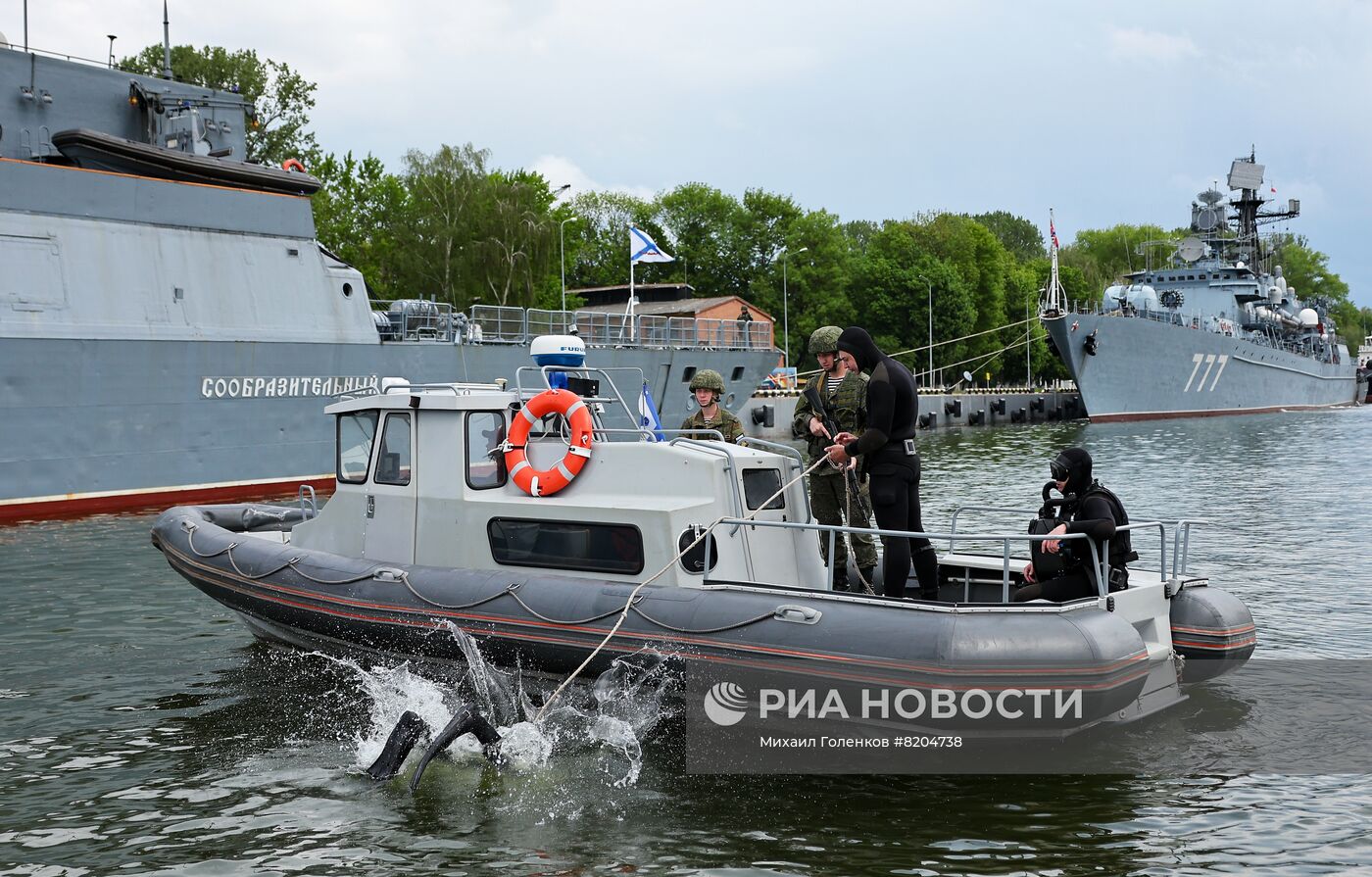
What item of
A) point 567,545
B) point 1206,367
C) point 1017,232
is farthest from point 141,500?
point 1017,232

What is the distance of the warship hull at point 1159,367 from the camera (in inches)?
2153

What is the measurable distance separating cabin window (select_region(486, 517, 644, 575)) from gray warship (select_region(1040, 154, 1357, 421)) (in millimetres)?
42311

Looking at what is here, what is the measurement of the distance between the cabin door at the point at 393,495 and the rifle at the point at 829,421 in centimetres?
329

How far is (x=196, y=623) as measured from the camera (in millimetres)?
12078

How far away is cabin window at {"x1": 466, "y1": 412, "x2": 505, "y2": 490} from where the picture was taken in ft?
29.7

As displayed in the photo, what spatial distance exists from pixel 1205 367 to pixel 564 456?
57810 mm

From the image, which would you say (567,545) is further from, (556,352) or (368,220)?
(368,220)

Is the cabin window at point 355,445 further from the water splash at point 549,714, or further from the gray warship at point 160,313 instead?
the gray warship at point 160,313

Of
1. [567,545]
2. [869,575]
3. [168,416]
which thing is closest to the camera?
[567,545]

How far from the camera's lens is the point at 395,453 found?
9477 millimetres

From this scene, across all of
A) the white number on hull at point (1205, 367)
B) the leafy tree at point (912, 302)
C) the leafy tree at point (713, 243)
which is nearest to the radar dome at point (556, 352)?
the white number on hull at point (1205, 367)

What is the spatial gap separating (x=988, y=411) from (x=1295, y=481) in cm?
3446

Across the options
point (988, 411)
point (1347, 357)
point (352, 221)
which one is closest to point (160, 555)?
point (352, 221)

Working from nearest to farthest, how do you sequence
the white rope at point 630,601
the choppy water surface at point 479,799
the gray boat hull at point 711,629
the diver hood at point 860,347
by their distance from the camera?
1. the choppy water surface at point 479,799
2. the gray boat hull at point 711,629
3. the white rope at point 630,601
4. the diver hood at point 860,347
